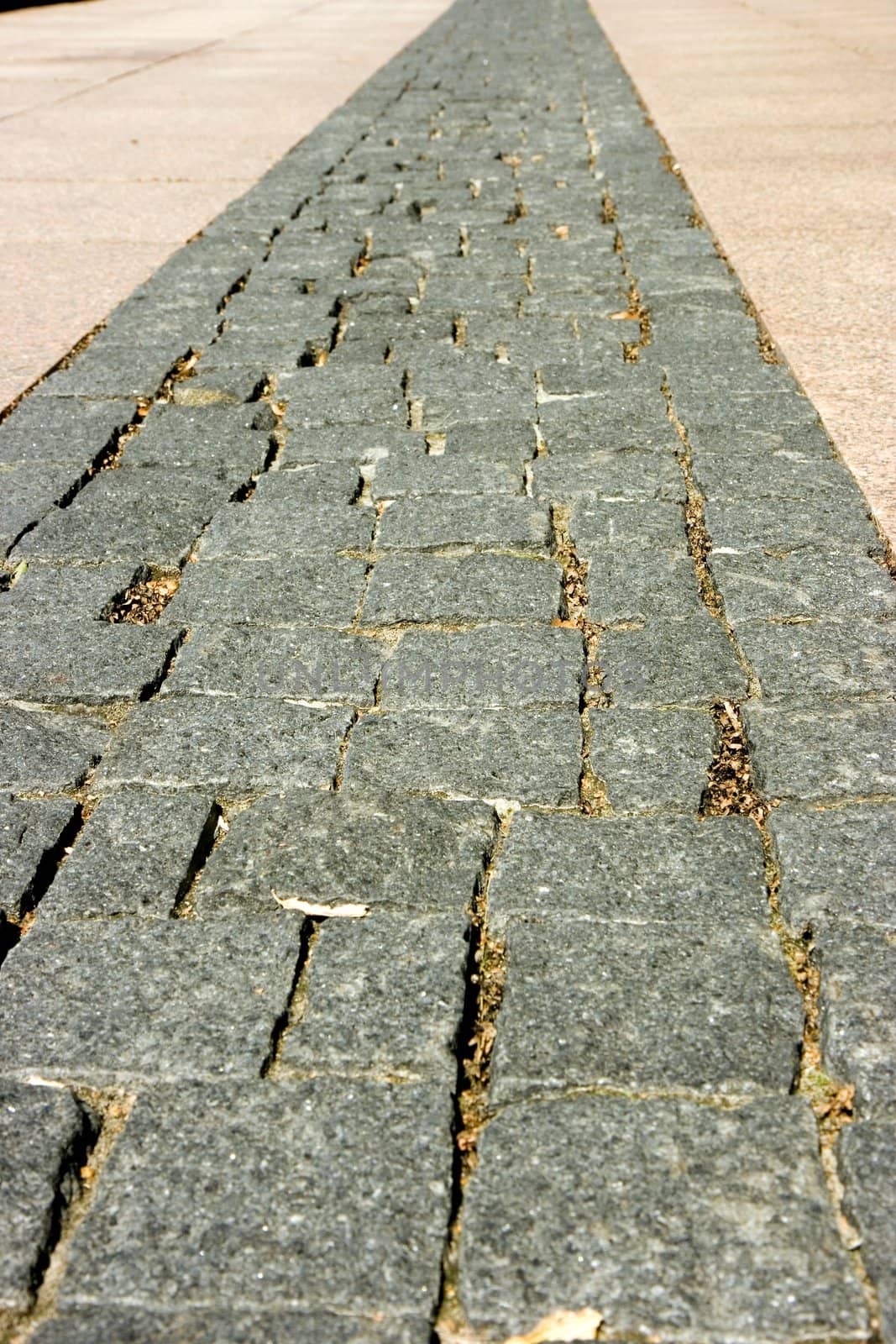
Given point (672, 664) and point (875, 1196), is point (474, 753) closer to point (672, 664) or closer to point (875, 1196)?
point (672, 664)

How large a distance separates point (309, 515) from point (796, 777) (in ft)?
5.21

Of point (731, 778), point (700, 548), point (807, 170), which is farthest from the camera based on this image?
point (807, 170)

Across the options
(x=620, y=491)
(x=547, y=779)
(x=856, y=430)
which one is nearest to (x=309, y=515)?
(x=620, y=491)

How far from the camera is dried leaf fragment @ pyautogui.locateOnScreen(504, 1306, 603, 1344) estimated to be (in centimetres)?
151

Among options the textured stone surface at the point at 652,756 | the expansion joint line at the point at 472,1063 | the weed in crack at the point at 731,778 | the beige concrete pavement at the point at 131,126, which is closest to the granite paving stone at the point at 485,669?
the textured stone surface at the point at 652,756

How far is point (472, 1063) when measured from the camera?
1.88 metres

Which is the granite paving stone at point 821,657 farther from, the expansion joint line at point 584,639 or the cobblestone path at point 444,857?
the expansion joint line at point 584,639

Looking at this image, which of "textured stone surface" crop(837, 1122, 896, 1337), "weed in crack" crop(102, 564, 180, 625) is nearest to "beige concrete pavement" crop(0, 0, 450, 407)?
A: "weed in crack" crop(102, 564, 180, 625)

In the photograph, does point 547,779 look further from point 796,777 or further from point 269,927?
point 269,927

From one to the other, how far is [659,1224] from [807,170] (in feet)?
22.2

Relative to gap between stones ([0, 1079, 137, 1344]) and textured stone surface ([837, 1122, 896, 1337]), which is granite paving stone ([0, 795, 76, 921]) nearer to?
gap between stones ([0, 1079, 137, 1344])

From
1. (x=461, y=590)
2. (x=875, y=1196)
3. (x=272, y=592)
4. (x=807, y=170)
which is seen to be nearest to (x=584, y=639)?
(x=461, y=590)

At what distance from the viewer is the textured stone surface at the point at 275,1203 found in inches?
61.9

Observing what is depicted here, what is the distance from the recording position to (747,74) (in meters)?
10.5
